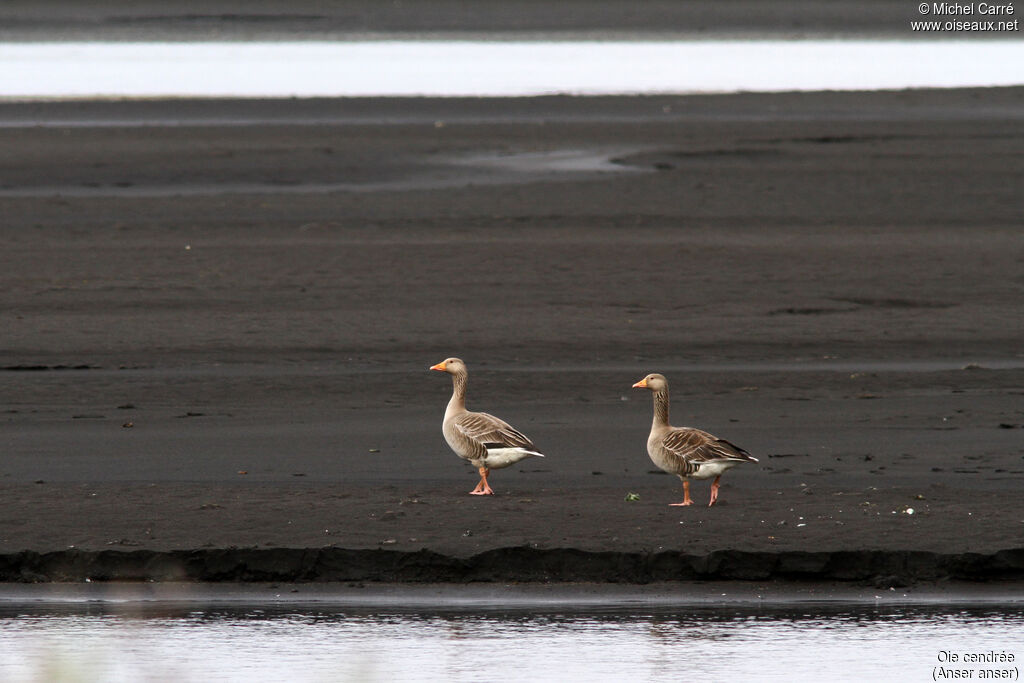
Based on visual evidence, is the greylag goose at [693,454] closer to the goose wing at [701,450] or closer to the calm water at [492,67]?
the goose wing at [701,450]

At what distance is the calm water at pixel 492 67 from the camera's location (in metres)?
39.1

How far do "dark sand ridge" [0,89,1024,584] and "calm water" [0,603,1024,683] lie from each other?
24.2 inches

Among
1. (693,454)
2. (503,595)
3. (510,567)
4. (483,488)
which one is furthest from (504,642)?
(483,488)

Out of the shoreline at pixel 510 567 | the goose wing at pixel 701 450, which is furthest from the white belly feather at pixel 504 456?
the shoreline at pixel 510 567

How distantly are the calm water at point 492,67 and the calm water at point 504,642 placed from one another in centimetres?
2899

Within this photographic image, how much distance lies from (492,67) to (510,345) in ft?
99.9

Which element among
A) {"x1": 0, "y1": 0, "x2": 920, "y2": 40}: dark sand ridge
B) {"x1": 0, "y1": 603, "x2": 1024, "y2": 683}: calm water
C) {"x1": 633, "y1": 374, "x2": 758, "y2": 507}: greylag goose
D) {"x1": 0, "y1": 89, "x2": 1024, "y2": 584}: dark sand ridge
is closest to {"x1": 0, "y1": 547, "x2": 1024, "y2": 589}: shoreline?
{"x1": 0, "y1": 89, "x2": 1024, "y2": 584}: dark sand ridge

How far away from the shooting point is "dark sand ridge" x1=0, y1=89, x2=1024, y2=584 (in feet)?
31.2

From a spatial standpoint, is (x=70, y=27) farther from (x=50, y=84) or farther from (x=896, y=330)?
(x=896, y=330)

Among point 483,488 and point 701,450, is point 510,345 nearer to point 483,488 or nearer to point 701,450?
point 483,488

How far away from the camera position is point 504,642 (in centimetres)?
815

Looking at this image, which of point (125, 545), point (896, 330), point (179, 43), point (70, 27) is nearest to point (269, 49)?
point (179, 43)

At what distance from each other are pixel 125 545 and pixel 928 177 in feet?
59.6

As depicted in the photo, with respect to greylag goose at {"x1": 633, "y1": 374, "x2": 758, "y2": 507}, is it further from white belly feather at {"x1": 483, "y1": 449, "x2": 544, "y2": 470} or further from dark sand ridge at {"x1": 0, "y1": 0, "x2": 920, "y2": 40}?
dark sand ridge at {"x1": 0, "y1": 0, "x2": 920, "y2": 40}
